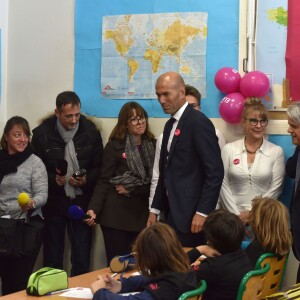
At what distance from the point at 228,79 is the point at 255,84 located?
234 millimetres

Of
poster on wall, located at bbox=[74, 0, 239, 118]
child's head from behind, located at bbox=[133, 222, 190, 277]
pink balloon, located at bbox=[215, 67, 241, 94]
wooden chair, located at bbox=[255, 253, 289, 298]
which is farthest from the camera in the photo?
poster on wall, located at bbox=[74, 0, 239, 118]

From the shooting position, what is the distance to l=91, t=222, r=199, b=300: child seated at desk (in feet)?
8.49

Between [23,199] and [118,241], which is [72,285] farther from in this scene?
[118,241]

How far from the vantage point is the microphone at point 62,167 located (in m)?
4.55

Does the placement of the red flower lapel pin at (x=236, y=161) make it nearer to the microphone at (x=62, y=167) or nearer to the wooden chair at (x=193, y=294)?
the microphone at (x=62, y=167)

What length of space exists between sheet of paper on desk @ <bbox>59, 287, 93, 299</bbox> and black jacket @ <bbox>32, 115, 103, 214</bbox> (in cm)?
194

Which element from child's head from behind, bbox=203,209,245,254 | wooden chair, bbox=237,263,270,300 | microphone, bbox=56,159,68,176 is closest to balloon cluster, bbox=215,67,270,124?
microphone, bbox=56,159,68,176

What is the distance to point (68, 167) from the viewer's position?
16.0 ft

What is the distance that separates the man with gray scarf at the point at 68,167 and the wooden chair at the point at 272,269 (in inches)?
75.6

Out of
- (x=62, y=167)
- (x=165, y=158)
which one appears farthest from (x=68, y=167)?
(x=165, y=158)

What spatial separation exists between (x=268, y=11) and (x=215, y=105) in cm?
84

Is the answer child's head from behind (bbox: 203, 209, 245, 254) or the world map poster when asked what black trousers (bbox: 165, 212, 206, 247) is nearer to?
child's head from behind (bbox: 203, 209, 245, 254)

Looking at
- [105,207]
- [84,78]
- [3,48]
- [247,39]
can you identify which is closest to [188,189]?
[105,207]

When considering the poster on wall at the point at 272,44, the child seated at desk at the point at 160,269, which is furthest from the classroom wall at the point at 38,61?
the child seated at desk at the point at 160,269
